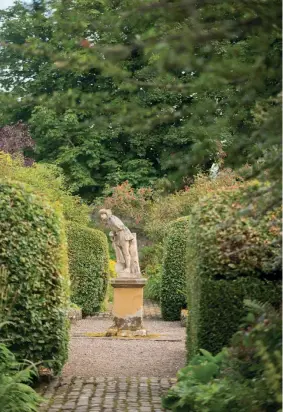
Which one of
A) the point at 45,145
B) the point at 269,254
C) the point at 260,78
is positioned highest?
the point at 45,145

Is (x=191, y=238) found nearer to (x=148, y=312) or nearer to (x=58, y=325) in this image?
(x=58, y=325)

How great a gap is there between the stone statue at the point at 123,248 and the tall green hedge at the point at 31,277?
657 cm

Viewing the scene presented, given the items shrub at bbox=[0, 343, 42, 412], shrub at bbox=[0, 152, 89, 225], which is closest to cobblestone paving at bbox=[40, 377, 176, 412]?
shrub at bbox=[0, 343, 42, 412]

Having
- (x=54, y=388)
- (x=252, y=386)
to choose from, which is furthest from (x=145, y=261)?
(x=252, y=386)

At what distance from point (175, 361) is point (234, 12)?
7422mm

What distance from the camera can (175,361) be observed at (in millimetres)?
11391

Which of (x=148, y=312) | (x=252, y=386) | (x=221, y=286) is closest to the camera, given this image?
(x=252, y=386)

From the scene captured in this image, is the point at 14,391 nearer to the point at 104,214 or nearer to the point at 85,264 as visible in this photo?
the point at 104,214

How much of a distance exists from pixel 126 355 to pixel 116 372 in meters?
1.75

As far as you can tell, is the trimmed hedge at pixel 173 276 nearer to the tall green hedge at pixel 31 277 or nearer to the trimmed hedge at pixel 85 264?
the trimmed hedge at pixel 85 264

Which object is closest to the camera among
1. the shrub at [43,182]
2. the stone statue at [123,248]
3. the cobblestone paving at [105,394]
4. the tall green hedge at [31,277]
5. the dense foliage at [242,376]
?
the dense foliage at [242,376]

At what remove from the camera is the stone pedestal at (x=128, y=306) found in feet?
49.5

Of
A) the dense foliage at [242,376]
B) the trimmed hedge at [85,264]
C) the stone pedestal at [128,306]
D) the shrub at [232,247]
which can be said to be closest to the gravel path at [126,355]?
the stone pedestal at [128,306]

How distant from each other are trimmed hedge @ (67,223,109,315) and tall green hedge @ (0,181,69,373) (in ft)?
31.9
